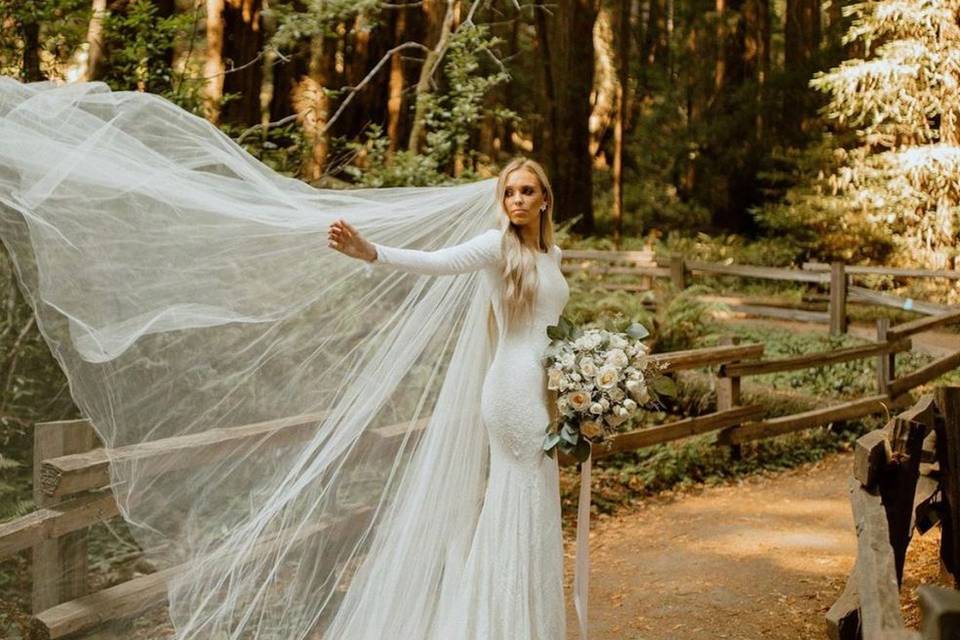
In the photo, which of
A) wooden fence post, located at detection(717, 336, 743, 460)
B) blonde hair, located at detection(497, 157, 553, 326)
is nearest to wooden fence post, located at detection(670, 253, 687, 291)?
wooden fence post, located at detection(717, 336, 743, 460)

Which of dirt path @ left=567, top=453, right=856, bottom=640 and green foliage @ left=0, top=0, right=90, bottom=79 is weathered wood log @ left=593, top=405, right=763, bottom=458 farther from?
green foliage @ left=0, top=0, right=90, bottom=79

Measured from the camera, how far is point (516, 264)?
4.17 meters

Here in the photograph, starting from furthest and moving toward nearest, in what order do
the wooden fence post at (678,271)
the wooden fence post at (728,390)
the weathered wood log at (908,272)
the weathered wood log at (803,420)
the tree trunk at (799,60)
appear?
the tree trunk at (799,60)
the wooden fence post at (678,271)
the weathered wood log at (908,272)
the weathered wood log at (803,420)
the wooden fence post at (728,390)

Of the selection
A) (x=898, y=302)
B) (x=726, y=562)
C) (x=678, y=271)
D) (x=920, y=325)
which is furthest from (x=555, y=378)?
(x=678, y=271)

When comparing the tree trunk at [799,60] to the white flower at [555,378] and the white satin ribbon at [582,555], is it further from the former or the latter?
the white flower at [555,378]

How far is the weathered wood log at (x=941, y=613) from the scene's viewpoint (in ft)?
4.85

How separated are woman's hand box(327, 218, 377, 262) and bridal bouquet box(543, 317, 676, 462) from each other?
820 mm

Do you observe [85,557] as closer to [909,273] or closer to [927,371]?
[927,371]

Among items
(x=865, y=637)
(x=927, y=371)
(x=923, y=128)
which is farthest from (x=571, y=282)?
(x=865, y=637)

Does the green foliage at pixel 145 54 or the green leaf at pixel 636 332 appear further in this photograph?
the green foliage at pixel 145 54

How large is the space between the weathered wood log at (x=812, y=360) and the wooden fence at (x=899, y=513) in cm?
326

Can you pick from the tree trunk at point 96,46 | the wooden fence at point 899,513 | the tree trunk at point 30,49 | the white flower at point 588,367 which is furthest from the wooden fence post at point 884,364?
the tree trunk at point 30,49

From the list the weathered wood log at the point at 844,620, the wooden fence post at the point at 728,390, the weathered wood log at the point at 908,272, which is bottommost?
the wooden fence post at the point at 728,390

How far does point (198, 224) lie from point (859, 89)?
1621 centimetres
